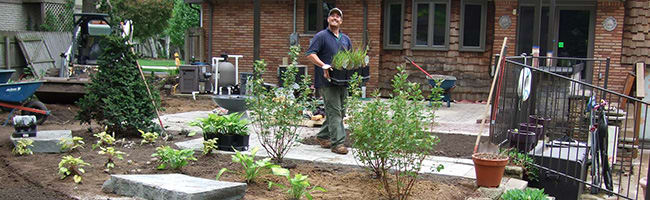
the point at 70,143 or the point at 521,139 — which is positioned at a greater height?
the point at 521,139

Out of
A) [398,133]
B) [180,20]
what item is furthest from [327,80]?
[180,20]

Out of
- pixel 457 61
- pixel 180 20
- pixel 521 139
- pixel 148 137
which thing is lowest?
pixel 148 137

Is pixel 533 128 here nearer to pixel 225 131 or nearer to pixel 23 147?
pixel 225 131

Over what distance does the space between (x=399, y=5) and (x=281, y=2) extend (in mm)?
3207

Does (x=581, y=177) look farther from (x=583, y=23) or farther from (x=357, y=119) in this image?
(x=583, y=23)

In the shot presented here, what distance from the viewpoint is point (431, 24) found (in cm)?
1584

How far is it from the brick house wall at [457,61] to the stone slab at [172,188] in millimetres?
11397

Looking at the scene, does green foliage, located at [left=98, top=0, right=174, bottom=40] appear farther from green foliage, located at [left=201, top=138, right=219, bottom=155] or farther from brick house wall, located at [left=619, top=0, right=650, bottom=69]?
green foliage, located at [left=201, top=138, right=219, bottom=155]

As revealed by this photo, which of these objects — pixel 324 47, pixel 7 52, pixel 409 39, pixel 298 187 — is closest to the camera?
pixel 298 187

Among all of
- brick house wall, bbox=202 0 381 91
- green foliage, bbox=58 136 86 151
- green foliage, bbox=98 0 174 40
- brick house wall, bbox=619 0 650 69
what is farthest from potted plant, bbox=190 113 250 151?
green foliage, bbox=98 0 174 40

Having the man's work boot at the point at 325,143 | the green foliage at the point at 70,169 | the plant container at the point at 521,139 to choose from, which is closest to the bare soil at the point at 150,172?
the green foliage at the point at 70,169

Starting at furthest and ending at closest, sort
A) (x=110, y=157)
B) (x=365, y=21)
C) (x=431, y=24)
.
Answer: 1. (x=365, y=21)
2. (x=431, y=24)
3. (x=110, y=157)

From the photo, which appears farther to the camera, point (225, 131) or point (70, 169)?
point (225, 131)

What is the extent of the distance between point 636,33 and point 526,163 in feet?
30.5
